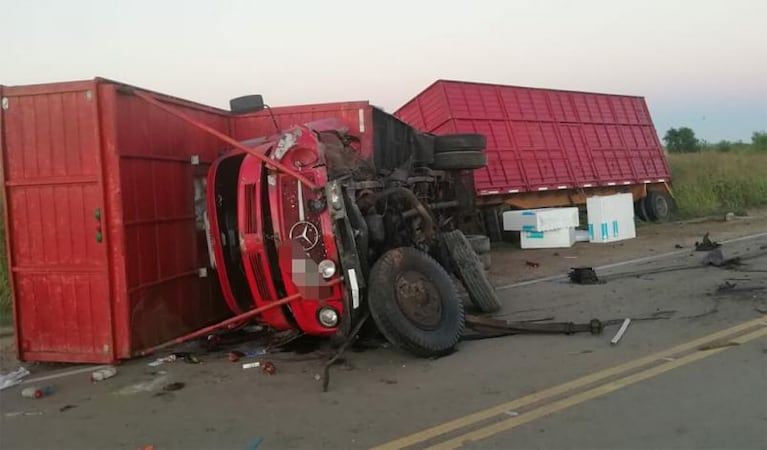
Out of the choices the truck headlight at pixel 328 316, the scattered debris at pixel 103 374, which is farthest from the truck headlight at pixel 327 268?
the scattered debris at pixel 103 374

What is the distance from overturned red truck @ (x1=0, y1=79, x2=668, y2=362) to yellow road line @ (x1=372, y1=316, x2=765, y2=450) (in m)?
1.26

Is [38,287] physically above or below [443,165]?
below

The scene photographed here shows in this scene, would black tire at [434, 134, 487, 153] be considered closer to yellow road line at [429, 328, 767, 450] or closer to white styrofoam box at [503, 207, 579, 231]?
white styrofoam box at [503, 207, 579, 231]

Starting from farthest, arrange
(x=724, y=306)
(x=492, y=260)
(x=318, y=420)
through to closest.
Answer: (x=492, y=260) → (x=724, y=306) → (x=318, y=420)

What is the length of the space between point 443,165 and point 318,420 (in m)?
6.47

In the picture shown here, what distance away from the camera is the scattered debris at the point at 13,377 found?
18.3 feet

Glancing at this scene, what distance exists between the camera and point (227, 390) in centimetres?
512

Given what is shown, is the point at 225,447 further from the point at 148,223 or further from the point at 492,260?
the point at 492,260

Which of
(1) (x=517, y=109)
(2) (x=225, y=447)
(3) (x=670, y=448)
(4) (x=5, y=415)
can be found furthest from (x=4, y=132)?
(1) (x=517, y=109)

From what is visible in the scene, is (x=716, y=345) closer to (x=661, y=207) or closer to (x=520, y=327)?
(x=520, y=327)

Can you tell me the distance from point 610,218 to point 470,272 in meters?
8.61

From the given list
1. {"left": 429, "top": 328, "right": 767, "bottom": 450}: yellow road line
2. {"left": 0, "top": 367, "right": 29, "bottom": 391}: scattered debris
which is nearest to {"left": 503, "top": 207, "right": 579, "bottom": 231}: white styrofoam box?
{"left": 429, "top": 328, "right": 767, "bottom": 450}: yellow road line

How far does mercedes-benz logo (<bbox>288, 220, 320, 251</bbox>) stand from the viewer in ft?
18.6

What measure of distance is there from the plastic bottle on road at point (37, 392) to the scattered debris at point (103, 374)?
34cm
